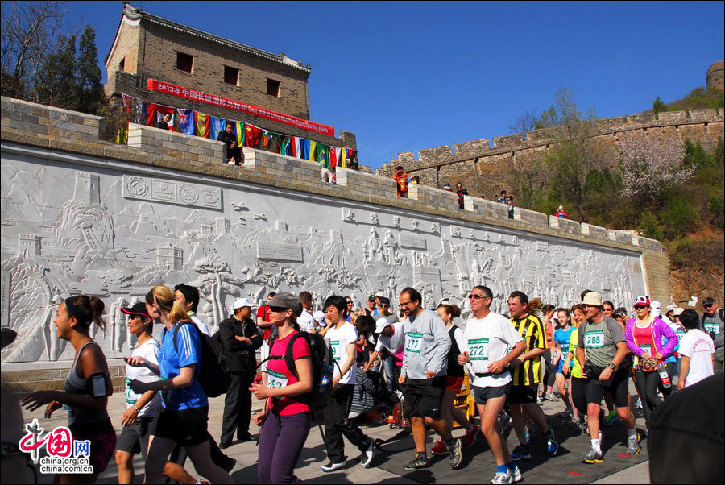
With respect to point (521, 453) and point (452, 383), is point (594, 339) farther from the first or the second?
point (452, 383)

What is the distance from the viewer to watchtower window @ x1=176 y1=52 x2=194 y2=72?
2717 cm

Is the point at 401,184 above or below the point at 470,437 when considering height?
above

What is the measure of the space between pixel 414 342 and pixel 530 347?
1.36m

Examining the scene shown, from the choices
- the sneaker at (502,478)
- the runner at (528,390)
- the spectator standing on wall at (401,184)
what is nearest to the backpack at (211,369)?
the sneaker at (502,478)

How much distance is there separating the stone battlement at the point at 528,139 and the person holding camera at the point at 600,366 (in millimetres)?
33717

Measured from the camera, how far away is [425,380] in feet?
19.7

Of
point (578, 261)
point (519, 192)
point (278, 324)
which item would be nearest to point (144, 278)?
point (278, 324)

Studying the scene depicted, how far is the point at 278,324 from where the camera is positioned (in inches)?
174

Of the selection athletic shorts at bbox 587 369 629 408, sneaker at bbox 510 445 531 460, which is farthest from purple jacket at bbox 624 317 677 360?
sneaker at bbox 510 445 531 460

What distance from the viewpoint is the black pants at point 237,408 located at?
6.74 metres

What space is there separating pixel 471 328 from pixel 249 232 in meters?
6.70

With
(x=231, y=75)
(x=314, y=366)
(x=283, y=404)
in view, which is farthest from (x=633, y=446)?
(x=231, y=75)

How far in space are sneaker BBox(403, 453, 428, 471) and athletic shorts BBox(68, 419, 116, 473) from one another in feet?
9.89

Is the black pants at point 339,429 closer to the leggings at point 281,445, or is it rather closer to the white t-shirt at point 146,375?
the leggings at point 281,445
